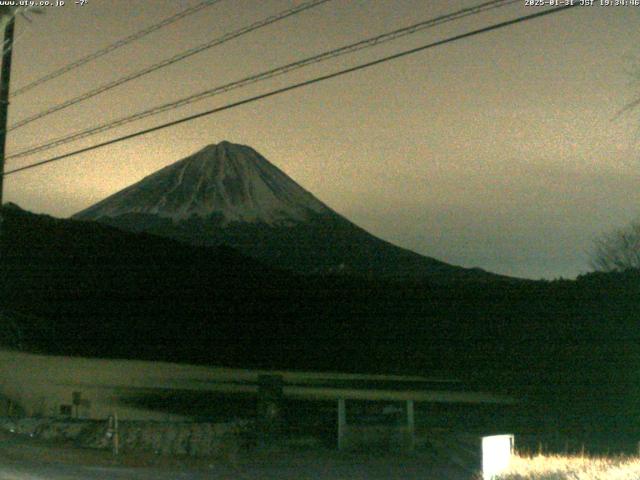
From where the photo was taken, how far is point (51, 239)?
4594 cm

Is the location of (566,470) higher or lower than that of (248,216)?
Result: lower

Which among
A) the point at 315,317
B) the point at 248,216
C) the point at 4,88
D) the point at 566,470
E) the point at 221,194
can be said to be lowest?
the point at 566,470

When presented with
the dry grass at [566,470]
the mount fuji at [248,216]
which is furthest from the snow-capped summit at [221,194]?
the dry grass at [566,470]

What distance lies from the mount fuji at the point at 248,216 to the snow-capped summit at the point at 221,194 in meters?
0.10

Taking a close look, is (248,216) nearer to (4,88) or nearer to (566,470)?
(4,88)

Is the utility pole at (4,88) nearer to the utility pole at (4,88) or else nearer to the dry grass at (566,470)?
the utility pole at (4,88)

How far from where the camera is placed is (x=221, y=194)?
9075 cm

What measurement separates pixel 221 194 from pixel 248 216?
8.63 meters

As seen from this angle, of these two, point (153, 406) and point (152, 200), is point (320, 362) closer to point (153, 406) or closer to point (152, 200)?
point (153, 406)

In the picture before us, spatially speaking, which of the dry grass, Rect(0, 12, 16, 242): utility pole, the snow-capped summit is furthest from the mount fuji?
the dry grass

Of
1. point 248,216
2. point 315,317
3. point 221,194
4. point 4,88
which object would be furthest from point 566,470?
point 221,194

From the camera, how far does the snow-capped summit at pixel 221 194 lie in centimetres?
8250

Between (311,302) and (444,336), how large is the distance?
29.7 ft

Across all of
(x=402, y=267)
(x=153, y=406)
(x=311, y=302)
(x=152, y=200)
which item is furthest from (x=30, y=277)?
(x=152, y=200)
